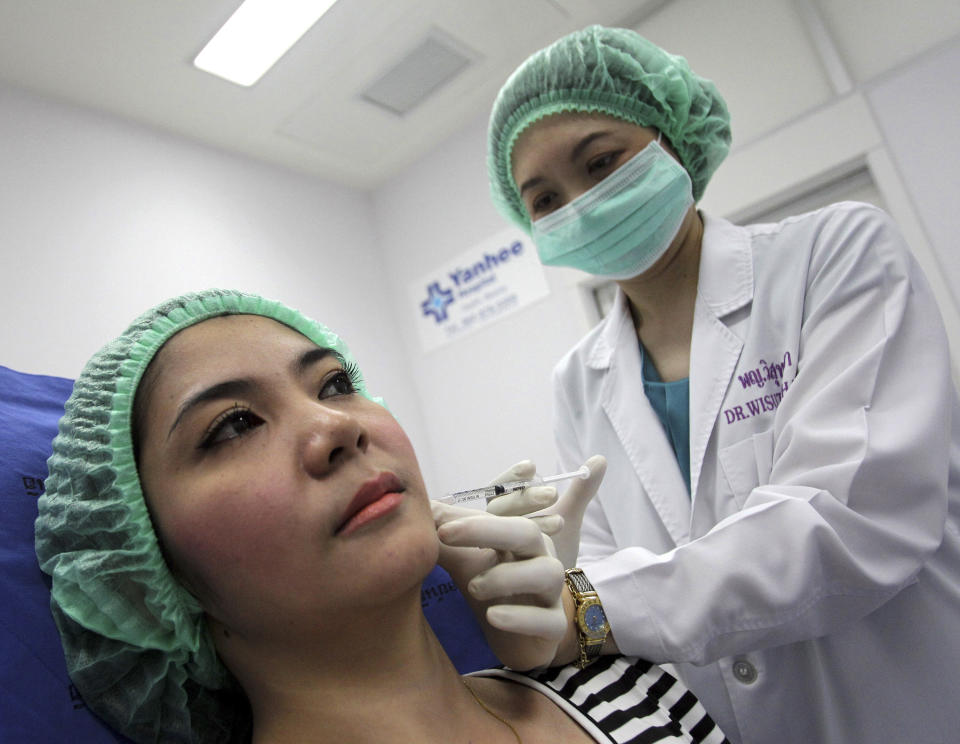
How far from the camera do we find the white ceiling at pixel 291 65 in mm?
2223

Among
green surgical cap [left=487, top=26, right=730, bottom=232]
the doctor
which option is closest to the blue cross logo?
the doctor

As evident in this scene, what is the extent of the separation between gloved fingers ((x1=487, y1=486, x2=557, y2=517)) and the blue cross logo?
246 centimetres

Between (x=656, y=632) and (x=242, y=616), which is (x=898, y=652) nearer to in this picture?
(x=656, y=632)

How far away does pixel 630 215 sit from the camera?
144 cm

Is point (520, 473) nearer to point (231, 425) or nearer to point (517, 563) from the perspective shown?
point (517, 563)

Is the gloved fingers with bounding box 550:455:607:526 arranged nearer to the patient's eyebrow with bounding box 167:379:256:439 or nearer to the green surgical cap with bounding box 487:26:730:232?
the patient's eyebrow with bounding box 167:379:256:439

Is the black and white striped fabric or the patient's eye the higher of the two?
the patient's eye

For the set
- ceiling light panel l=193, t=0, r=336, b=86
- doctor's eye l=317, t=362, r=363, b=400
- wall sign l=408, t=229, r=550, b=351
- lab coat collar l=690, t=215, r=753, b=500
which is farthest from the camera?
wall sign l=408, t=229, r=550, b=351

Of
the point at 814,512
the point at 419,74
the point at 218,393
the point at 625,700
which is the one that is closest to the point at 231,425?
the point at 218,393

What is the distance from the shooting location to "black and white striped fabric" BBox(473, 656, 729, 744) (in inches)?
37.0

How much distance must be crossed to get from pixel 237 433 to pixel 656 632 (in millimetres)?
725

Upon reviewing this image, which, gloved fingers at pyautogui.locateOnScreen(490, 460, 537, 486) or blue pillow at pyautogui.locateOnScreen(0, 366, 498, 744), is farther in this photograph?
gloved fingers at pyautogui.locateOnScreen(490, 460, 537, 486)

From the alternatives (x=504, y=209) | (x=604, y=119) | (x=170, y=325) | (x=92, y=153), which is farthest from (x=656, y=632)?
(x=92, y=153)

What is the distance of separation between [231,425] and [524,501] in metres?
0.48
